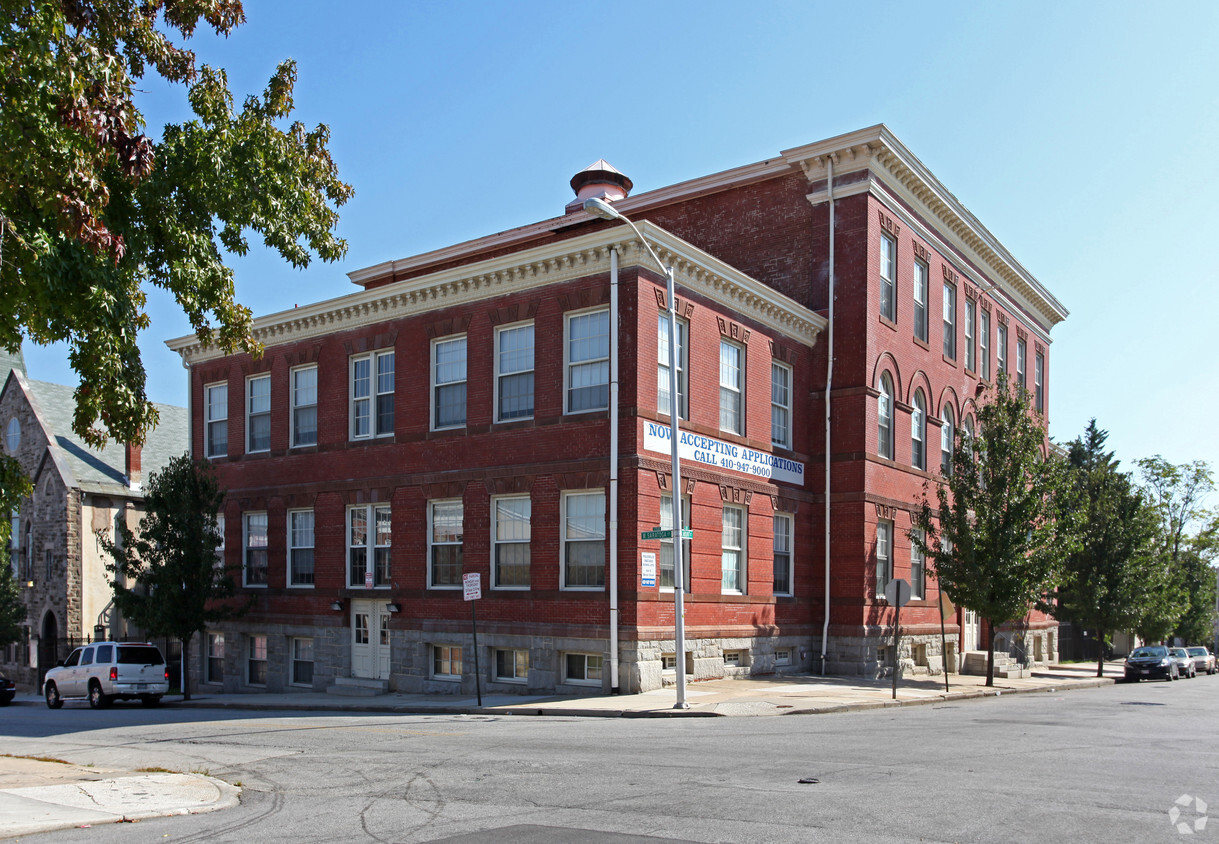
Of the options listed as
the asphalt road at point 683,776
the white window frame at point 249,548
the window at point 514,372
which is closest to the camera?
the asphalt road at point 683,776

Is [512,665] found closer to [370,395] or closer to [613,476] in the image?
[613,476]

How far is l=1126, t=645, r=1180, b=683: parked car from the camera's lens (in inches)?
1577

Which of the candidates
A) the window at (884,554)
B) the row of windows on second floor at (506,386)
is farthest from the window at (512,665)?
the window at (884,554)

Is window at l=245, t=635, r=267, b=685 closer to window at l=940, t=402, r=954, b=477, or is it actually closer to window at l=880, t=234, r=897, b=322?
window at l=880, t=234, r=897, b=322

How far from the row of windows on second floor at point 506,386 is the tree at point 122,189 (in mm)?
9112

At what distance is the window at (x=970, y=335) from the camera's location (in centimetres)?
3688

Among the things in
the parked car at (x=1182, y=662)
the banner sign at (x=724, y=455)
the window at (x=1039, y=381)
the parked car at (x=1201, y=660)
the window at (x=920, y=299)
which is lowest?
the parked car at (x=1201, y=660)

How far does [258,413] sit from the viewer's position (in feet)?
104

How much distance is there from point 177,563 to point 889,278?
72.9 feet

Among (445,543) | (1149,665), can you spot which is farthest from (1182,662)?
(445,543)

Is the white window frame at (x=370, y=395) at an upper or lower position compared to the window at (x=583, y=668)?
upper

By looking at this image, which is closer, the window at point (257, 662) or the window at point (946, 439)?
the window at point (257, 662)

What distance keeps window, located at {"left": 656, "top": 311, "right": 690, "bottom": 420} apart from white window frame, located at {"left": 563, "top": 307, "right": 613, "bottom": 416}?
1178 millimetres

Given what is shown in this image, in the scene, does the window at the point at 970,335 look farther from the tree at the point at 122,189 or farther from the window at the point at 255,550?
the tree at the point at 122,189
